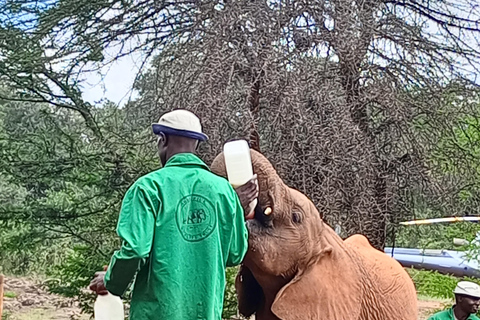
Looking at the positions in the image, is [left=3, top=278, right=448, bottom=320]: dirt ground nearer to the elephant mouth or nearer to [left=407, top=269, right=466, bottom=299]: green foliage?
[left=407, top=269, right=466, bottom=299]: green foliage

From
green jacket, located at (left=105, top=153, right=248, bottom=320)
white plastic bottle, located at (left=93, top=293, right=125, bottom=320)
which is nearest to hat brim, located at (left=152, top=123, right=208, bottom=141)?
green jacket, located at (left=105, top=153, right=248, bottom=320)

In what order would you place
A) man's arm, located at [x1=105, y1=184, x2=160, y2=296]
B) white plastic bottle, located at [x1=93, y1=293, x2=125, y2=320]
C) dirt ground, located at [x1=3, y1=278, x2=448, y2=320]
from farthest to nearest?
dirt ground, located at [x1=3, y1=278, x2=448, y2=320]
white plastic bottle, located at [x1=93, y1=293, x2=125, y2=320]
man's arm, located at [x1=105, y1=184, x2=160, y2=296]

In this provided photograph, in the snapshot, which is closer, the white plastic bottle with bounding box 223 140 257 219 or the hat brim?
the hat brim

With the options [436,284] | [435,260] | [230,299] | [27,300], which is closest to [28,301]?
[27,300]

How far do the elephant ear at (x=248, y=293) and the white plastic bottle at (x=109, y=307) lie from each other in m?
0.91

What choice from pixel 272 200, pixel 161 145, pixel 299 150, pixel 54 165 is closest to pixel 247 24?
pixel 299 150

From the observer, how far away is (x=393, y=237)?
556 cm

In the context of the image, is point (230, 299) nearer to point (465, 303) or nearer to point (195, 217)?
point (465, 303)

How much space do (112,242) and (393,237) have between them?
2909 mm

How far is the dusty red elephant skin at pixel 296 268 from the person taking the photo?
11.2ft

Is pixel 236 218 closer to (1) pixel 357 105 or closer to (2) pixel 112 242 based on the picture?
(1) pixel 357 105

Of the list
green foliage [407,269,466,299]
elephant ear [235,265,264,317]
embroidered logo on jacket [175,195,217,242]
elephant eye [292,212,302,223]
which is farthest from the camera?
green foliage [407,269,466,299]

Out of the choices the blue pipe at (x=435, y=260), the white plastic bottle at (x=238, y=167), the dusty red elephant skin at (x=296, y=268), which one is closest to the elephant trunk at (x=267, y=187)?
the dusty red elephant skin at (x=296, y=268)

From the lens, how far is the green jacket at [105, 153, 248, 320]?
242cm
